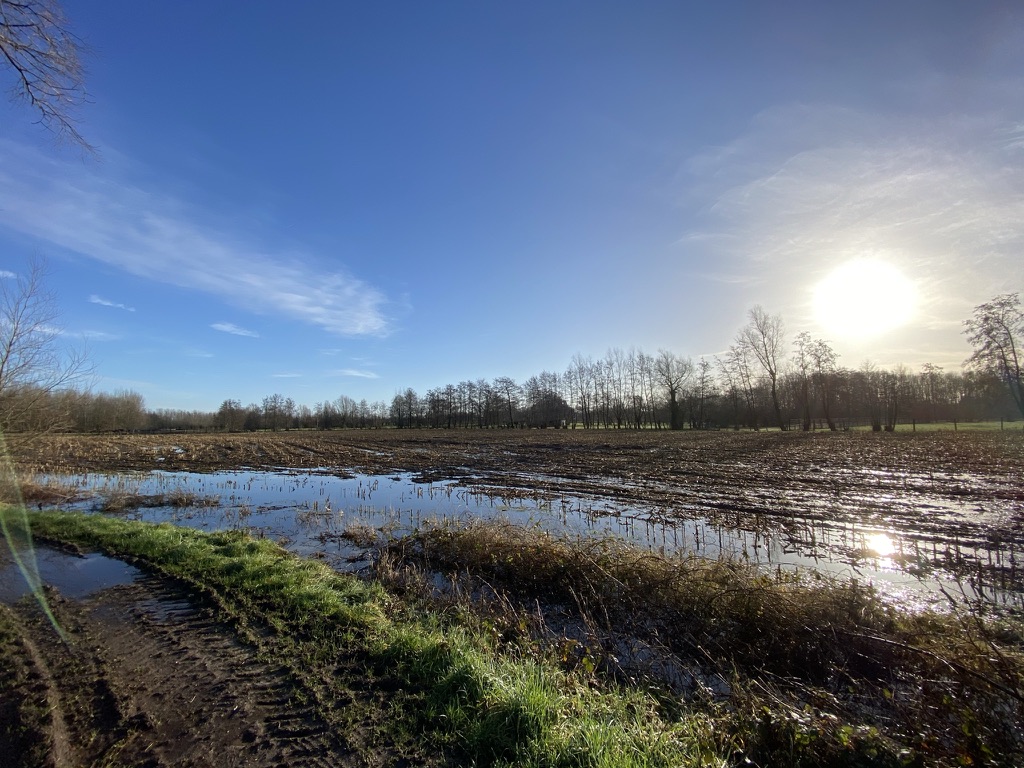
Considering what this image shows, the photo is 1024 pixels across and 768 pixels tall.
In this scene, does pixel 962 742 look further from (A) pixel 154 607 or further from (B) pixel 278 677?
(A) pixel 154 607

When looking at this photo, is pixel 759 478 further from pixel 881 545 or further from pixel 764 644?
pixel 764 644

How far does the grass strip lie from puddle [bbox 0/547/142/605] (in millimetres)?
915

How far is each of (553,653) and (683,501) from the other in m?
12.2

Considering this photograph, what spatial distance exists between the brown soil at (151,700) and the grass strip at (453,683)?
43 centimetres

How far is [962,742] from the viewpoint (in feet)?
10.5

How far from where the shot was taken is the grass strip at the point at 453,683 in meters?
3.48

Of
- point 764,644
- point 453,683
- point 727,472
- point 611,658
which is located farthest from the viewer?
point 727,472

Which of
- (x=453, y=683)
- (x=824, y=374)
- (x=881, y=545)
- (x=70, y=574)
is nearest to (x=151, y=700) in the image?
(x=453, y=683)

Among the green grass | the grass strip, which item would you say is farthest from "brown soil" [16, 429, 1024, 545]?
the grass strip

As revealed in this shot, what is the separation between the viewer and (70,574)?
8.08 metres

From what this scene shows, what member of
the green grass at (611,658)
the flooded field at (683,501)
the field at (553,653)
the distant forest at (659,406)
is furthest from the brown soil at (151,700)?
the distant forest at (659,406)

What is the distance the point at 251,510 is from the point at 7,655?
1178 centimetres

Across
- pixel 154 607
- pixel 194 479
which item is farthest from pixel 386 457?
pixel 154 607

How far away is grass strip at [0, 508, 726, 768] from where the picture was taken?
11.4 ft
